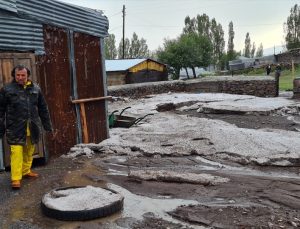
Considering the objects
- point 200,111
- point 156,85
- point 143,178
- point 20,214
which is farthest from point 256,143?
point 156,85

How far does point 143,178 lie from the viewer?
6.61 metres

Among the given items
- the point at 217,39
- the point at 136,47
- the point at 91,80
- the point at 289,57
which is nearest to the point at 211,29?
the point at 217,39

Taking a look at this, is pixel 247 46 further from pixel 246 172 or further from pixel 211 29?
pixel 246 172

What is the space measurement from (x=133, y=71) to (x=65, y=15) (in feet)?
90.2

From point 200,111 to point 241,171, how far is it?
8.96 meters

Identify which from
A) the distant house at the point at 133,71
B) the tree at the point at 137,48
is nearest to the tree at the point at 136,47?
the tree at the point at 137,48

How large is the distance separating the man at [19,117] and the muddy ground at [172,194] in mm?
402

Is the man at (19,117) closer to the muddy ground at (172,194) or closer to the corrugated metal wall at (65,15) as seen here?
the muddy ground at (172,194)

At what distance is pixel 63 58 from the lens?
27.7 feet

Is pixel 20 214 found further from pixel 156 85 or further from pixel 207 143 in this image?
pixel 156 85

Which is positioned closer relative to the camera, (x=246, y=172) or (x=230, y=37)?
(x=246, y=172)

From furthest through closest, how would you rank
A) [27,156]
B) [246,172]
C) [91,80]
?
[91,80] < [246,172] < [27,156]

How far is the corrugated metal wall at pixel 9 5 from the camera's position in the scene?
6.77 m

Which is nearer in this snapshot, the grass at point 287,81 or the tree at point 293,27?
the grass at point 287,81
